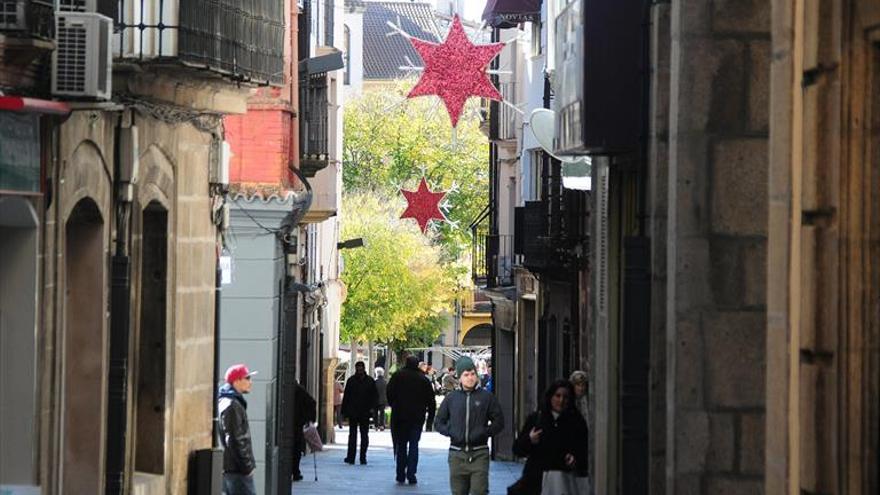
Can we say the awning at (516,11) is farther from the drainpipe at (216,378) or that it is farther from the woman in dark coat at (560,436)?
the drainpipe at (216,378)

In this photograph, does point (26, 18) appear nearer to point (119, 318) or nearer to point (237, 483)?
point (119, 318)

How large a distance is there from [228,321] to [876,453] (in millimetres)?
15907

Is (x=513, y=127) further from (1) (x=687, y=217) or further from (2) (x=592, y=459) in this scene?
(1) (x=687, y=217)

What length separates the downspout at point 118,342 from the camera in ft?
45.4

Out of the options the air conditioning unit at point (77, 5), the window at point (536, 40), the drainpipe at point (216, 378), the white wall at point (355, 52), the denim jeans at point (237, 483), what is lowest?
the denim jeans at point (237, 483)

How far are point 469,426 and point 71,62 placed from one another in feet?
36.6

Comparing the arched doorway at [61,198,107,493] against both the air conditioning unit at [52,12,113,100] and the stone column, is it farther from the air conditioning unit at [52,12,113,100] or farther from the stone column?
the stone column

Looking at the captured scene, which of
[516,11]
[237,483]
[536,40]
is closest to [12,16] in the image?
[237,483]

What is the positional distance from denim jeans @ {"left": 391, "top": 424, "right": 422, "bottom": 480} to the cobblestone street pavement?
22 centimetres

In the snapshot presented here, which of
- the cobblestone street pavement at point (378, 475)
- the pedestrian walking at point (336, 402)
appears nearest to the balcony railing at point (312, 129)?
the cobblestone street pavement at point (378, 475)

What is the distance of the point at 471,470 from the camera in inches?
873

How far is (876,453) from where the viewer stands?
7.23m

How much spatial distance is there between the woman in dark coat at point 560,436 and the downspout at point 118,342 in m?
4.87

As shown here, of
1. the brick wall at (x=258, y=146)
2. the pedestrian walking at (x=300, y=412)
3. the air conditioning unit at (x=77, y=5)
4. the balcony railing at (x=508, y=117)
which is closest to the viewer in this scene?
the air conditioning unit at (x=77, y=5)
